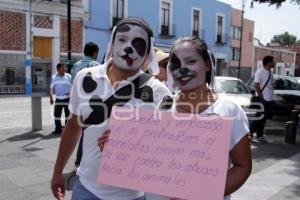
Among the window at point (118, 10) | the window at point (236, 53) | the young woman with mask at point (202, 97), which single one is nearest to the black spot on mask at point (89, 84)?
the young woman with mask at point (202, 97)

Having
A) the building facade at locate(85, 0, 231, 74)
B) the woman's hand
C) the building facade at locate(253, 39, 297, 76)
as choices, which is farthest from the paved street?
the building facade at locate(253, 39, 297, 76)

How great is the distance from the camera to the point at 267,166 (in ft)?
22.9

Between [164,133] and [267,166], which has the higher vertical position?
[164,133]

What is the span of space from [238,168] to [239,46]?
41.1 metres

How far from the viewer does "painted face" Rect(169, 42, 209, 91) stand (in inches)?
84.3

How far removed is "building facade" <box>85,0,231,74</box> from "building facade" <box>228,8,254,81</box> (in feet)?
3.85

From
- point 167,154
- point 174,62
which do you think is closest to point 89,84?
point 174,62

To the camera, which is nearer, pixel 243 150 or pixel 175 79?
Result: pixel 243 150

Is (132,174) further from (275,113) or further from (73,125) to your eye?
(275,113)

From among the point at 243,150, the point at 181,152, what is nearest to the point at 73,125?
the point at 181,152

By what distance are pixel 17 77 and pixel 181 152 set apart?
2109 centimetres

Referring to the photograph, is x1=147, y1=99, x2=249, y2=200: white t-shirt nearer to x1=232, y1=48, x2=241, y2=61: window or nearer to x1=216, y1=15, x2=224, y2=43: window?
x1=216, y1=15, x2=224, y2=43: window

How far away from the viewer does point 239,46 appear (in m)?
41.8

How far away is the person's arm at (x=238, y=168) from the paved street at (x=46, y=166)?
3.38 meters
